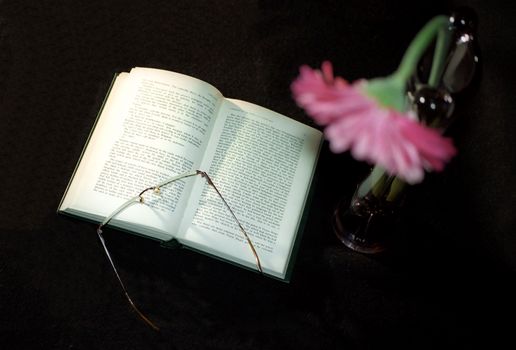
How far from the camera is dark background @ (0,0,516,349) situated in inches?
29.5

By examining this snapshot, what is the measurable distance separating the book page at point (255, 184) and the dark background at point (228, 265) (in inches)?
2.0

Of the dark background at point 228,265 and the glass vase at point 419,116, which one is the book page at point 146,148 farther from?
the glass vase at point 419,116

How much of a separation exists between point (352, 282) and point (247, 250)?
187 millimetres

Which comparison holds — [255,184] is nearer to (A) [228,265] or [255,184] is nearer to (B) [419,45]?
(A) [228,265]

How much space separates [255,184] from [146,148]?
184mm

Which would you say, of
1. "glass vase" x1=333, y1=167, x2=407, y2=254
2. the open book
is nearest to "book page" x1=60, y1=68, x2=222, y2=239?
the open book

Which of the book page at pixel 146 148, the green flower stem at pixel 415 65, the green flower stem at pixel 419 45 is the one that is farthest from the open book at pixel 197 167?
the green flower stem at pixel 419 45

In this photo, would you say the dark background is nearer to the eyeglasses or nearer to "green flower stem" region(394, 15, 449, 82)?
the eyeglasses

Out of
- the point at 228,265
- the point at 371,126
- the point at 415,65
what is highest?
the point at 415,65

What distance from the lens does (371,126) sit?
13.7 inches

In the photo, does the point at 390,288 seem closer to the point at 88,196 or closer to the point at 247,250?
the point at 247,250

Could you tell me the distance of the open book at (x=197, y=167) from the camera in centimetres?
74

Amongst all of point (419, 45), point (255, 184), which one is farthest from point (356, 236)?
point (419, 45)

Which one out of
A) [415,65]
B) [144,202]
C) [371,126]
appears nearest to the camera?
[371,126]
